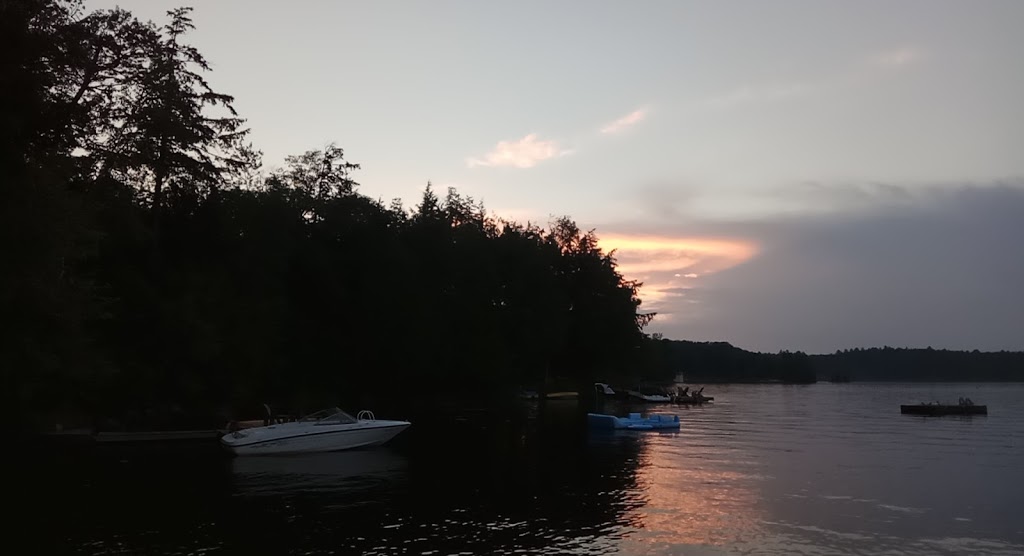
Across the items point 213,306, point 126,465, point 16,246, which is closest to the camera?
point 16,246

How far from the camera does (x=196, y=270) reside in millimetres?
45250

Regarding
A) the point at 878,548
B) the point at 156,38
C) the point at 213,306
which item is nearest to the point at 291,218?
the point at 213,306

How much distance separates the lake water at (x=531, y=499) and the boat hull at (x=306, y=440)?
94 cm

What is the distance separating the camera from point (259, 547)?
17062 mm

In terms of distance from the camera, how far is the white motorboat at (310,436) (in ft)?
113

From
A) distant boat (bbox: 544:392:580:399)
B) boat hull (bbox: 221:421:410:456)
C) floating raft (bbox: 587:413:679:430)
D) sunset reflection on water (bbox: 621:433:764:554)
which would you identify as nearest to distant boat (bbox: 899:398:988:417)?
floating raft (bbox: 587:413:679:430)

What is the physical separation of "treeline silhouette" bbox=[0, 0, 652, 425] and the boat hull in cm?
671

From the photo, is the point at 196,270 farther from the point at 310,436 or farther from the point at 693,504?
the point at 693,504

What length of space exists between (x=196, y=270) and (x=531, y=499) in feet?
97.5

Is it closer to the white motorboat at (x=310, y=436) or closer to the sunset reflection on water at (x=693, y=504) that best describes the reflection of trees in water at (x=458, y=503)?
the sunset reflection on water at (x=693, y=504)

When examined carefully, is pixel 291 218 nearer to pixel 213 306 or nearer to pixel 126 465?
pixel 213 306

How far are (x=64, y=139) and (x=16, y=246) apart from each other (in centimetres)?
431

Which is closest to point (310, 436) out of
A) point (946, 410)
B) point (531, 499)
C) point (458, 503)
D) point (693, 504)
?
point (458, 503)

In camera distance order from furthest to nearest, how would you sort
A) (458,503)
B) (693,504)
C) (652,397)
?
(652,397), (693,504), (458,503)
